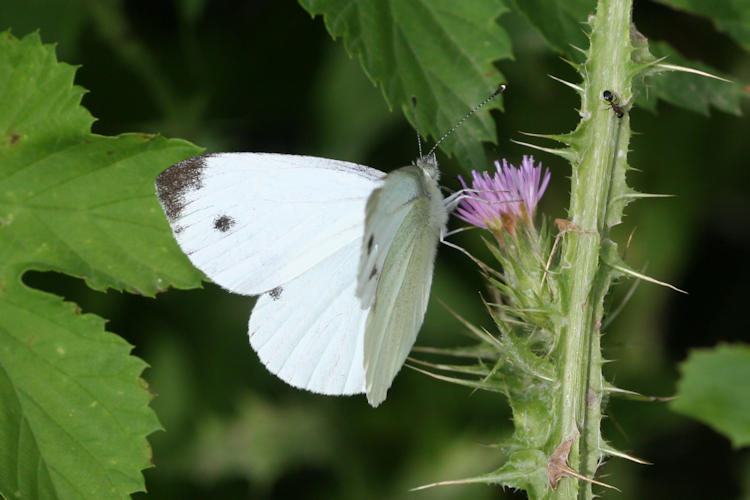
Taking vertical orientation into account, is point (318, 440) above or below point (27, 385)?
below

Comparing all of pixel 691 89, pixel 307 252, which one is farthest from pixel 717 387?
pixel 307 252

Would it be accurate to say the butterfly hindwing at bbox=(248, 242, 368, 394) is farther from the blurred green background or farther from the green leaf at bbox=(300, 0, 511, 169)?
the blurred green background

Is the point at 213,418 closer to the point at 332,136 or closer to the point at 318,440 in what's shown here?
the point at 318,440

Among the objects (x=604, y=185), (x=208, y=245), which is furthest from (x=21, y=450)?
(x=604, y=185)

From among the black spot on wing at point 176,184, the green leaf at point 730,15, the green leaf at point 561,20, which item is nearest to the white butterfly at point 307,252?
the black spot on wing at point 176,184

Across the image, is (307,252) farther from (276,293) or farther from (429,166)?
(429,166)

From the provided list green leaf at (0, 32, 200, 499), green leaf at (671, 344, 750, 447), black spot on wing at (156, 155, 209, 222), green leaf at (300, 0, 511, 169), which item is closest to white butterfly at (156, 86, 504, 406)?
black spot on wing at (156, 155, 209, 222)

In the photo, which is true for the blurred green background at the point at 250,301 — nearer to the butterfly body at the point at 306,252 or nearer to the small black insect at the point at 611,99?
the butterfly body at the point at 306,252
